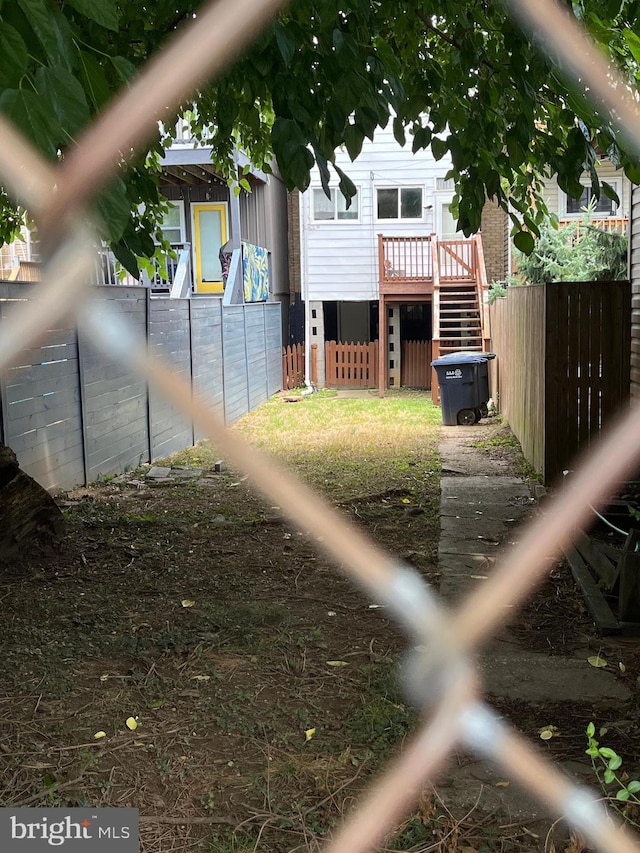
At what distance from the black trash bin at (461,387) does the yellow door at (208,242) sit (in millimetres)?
7676

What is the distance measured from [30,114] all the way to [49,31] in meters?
0.18

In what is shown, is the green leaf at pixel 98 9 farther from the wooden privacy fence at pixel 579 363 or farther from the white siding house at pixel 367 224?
the white siding house at pixel 367 224

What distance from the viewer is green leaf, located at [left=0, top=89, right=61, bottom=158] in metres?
1.31

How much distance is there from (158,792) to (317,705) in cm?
86

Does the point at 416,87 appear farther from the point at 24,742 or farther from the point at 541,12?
the point at 24,742

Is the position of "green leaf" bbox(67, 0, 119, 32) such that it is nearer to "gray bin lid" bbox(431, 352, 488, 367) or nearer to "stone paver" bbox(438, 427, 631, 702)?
"stone paver" bbox(438, 427, 631, 702)

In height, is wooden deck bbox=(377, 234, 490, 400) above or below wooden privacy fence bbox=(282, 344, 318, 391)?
above

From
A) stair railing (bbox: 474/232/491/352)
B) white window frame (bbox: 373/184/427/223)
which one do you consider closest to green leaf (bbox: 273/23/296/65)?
stair railing (bbox: 474/232/491/352)

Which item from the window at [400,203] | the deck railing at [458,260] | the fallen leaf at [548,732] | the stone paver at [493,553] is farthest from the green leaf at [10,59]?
the window at [400,203]

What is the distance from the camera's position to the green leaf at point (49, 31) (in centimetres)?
137

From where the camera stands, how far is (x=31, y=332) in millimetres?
6531

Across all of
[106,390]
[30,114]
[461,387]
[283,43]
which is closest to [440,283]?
[461,387]

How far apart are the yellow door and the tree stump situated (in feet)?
44.4

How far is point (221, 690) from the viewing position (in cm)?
359
